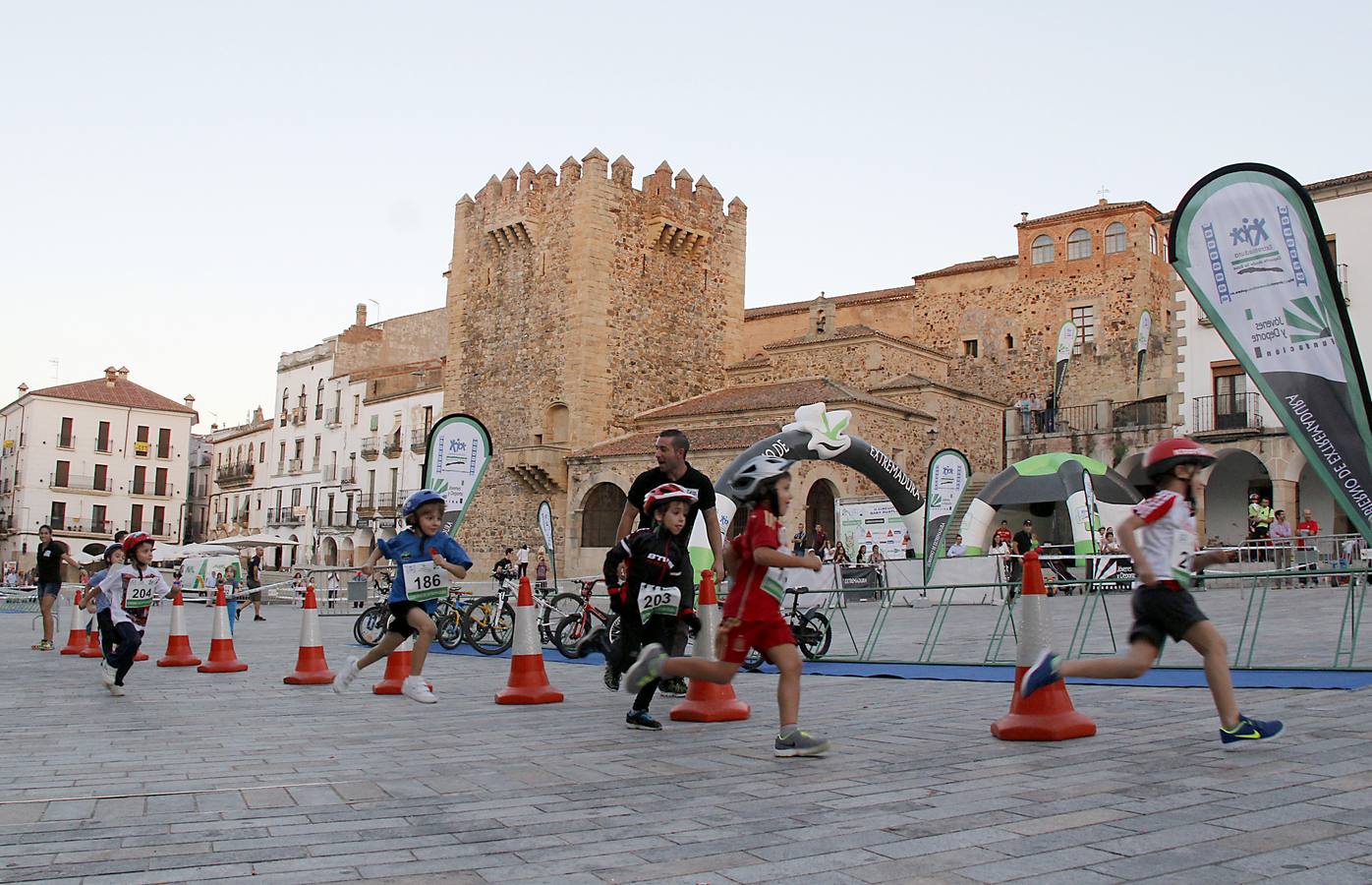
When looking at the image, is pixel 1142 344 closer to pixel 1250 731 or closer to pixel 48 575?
pixel 48 575

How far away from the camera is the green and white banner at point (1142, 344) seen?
125 ft

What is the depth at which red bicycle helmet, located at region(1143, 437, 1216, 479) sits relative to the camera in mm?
5480

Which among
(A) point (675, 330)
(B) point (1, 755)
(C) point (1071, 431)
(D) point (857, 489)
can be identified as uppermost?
(A) point (675, 330)

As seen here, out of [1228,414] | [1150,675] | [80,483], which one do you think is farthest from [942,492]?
[80,483]

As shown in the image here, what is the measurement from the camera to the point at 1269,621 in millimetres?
12820

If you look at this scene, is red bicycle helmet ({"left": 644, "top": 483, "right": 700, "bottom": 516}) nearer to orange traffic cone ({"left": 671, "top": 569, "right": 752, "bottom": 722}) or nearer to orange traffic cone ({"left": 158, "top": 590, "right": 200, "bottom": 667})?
orange traffic cone ({"left": 671, "top": 569, "right": 752, "bottom": 722})

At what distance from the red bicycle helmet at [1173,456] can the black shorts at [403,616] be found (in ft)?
16.1

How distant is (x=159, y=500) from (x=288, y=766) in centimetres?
6683

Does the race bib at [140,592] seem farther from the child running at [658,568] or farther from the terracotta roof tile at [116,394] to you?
the terracotta roof tile at [116,394]

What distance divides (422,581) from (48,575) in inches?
372

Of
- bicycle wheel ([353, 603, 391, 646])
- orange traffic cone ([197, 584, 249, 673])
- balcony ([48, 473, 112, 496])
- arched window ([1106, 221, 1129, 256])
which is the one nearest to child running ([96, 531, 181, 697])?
orange traffic cone ([197, 584, 249, 673])

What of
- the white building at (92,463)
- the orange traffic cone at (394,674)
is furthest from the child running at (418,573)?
the white building at (92,463)

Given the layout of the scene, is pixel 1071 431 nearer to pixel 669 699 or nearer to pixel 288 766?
pixel 669 699

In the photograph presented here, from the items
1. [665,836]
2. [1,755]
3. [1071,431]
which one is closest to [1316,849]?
[665,836]
